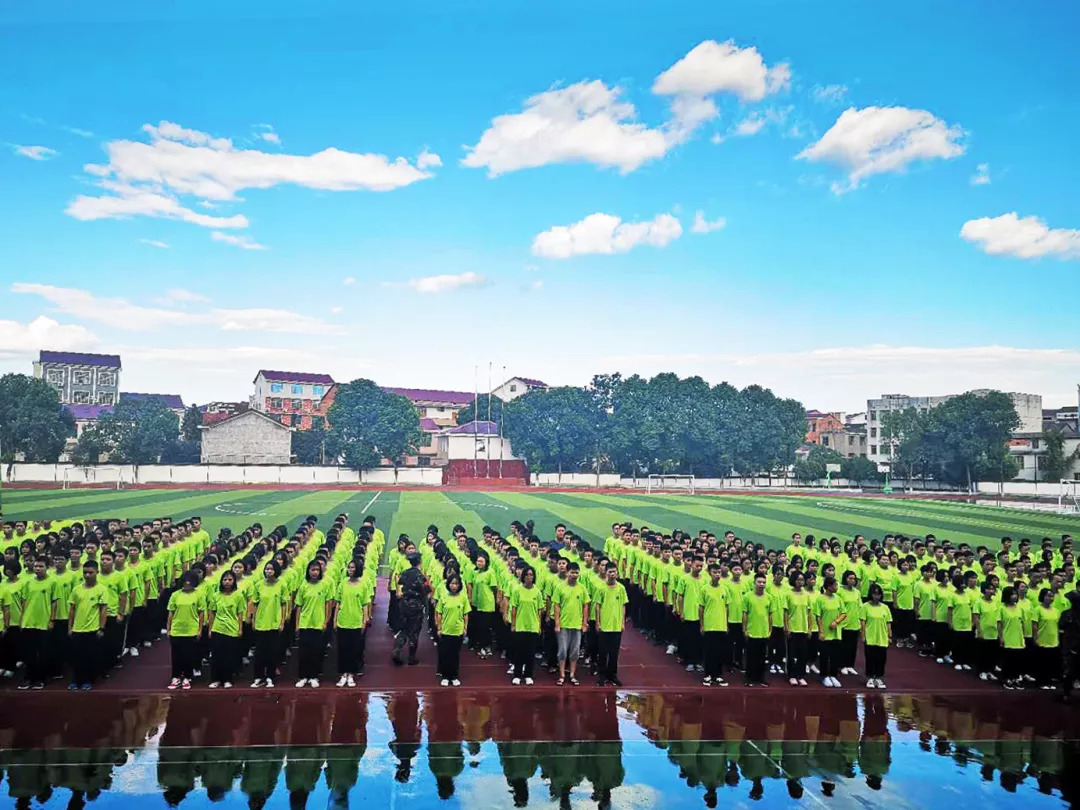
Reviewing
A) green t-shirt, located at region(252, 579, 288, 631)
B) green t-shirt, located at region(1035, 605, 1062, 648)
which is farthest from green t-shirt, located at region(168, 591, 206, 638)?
green t-shirt, located at region(1035, 605, 1062, 648)

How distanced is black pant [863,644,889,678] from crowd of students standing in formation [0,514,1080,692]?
34 millimetres

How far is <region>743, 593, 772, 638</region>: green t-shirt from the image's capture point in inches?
420

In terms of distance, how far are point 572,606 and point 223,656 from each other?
13.8 ft

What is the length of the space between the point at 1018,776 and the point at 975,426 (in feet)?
213

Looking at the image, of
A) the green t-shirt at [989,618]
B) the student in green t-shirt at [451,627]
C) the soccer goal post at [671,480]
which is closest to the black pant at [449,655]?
the student in green t-shirt at [451,627]

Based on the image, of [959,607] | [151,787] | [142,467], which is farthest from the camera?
[142,467]

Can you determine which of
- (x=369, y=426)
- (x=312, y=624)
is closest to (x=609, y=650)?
(x=312, y=624)

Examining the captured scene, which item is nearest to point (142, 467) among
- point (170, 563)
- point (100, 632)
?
point (170, 563)

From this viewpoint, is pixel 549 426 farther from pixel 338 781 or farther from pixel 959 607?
pixel 338 781

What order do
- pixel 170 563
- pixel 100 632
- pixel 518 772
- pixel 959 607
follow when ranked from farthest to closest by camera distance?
pixel 170 563
pixel 959 607
pixel 100 632
pixel 518 772

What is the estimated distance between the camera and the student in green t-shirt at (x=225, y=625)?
9883 mm

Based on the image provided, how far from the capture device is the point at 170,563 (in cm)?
1338

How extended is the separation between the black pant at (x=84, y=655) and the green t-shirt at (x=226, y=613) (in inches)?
54.4

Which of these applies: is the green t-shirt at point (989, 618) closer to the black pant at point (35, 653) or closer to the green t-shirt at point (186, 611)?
the green t-shirt at point (186, 611)
